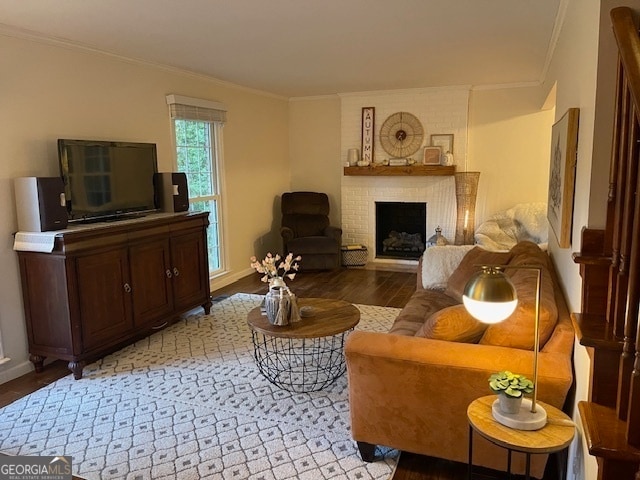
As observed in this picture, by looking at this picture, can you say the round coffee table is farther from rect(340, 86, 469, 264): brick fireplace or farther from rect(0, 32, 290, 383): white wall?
rect(340, 86, 469, 264): brick fireplace

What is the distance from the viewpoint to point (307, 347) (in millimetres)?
3787

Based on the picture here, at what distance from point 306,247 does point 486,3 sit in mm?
3903

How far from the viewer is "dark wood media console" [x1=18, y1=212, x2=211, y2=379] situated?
3246mm

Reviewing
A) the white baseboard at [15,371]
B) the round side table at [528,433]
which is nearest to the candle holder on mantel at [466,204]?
the round side table at [528,433]

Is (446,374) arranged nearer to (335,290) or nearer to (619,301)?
(619,301)

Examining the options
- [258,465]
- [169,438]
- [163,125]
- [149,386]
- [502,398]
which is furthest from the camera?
[163,125]

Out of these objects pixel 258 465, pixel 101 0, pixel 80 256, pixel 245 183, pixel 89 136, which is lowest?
pixel 258 465

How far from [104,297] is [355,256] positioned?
3821 mm

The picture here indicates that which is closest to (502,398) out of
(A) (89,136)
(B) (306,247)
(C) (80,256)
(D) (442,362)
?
(D) (442,362)


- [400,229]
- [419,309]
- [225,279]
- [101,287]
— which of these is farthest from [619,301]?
[400,229]

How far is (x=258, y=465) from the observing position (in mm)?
Result: 2338

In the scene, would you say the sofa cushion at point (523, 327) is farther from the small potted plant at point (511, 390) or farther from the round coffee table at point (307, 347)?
the round coffee table at point (307, 347)

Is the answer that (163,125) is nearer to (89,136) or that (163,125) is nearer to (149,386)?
(89,136)

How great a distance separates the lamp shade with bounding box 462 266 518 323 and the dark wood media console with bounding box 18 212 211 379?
270 centimetres
